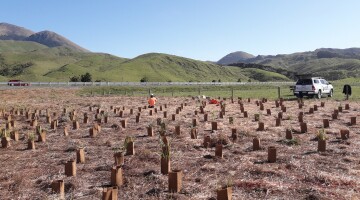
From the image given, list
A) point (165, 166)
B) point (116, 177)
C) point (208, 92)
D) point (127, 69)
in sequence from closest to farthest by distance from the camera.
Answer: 1. point (116, 177)
2. point (165, 166)
3. point (208, 92)
4. point (127, 69)

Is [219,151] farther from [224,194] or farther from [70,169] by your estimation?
[70,169]

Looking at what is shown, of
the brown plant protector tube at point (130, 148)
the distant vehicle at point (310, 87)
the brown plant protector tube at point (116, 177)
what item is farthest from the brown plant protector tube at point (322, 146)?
the distant vehicle at point (310, 87)

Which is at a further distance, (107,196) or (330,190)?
(330,190)

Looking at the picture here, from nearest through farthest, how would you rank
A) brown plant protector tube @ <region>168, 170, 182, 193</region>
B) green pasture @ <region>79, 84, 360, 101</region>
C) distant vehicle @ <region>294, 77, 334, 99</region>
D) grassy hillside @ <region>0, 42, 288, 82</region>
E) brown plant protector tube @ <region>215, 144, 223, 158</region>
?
1. brown plant protector tube @ <region>168, 170, 182, 193</region>
2. brown plant protector tube @ <region>215, 144, 223, 158</region>
3. distant vehicle @ <region>294, 77, 334, 99</region>
4. green pasture @ <region>79, 84, 360, 101</region>
5. grassy hillside @ <region>0, 42, 288, 82</region>

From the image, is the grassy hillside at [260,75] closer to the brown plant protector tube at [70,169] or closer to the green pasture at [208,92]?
the green pasture at [208,92]

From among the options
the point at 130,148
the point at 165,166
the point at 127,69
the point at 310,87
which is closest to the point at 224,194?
the point at 165,166

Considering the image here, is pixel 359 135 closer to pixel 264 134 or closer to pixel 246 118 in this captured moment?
pixel 264 134

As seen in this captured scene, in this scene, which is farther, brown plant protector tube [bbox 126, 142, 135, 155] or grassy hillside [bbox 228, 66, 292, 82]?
grassy hillside [bbox 228, 66, 292, 82]

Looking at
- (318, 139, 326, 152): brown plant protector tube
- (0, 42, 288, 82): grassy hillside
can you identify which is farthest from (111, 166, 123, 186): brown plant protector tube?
(0, 42, 288, 82): grassy hillside

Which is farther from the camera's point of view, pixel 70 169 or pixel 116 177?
pixel 70 169

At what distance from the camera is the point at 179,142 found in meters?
9.77

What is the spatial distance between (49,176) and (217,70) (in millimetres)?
169096

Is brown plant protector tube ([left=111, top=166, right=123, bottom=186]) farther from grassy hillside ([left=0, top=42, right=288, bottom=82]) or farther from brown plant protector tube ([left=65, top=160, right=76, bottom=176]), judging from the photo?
grassy hillside ([left=0, top=42, right=288, bottom=82])

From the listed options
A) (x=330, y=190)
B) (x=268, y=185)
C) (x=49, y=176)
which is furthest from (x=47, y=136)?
(x=330, y=190)
